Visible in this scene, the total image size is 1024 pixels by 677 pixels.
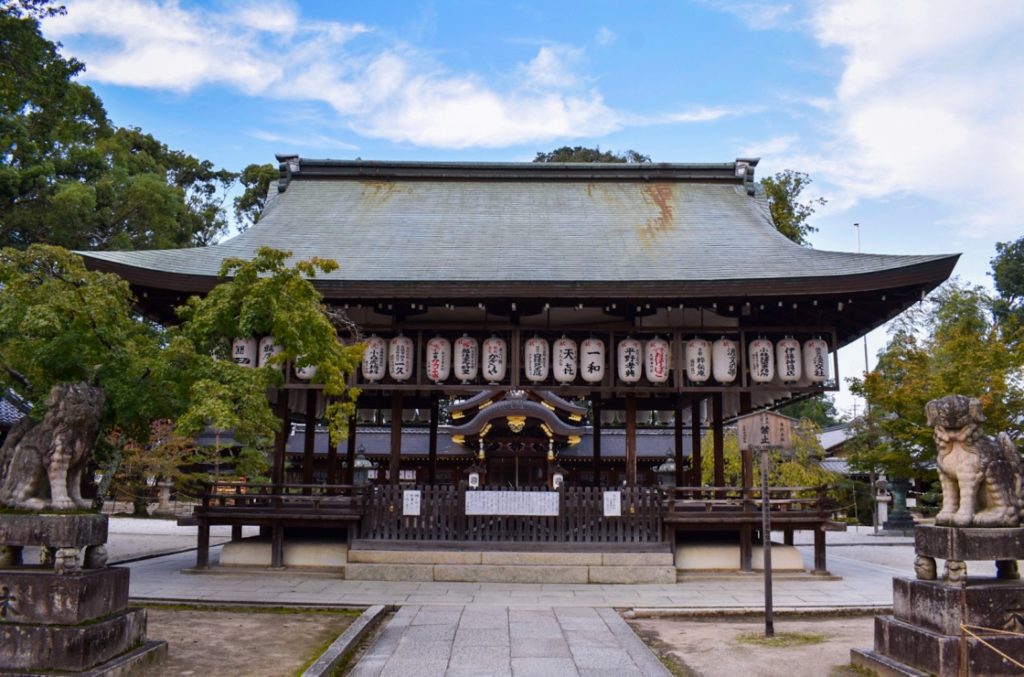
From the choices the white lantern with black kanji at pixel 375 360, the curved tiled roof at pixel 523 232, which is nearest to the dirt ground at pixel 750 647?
the curved tiled roof at pixel 523 232

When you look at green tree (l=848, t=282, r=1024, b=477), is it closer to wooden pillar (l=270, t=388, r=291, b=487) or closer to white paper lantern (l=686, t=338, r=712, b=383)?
white paper lantern (l=686, t=338, r=712, b=383)

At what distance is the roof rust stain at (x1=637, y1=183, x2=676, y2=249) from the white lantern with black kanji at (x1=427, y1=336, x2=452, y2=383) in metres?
4.91

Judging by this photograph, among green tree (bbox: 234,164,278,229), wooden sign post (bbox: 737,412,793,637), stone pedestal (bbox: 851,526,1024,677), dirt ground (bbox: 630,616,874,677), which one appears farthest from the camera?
green tree (bbox: 234,164,278,229)

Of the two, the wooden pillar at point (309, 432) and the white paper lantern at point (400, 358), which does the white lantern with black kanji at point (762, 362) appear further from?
the wooden pillar at point (309, 432)

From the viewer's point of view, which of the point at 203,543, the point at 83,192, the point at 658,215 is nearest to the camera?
the point at 203,543

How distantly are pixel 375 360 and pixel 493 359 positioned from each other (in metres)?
2.20

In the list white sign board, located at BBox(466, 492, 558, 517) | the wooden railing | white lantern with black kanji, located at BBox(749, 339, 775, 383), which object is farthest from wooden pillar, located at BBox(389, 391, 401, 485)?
white lantern with black kanji, located at BBox(749, 339, 775, 383)

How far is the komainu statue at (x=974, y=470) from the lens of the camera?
6410mm

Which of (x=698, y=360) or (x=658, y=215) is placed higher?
(x=658, y=215)

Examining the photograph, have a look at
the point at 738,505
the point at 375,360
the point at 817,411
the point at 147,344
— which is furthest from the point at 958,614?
the point at 817,411

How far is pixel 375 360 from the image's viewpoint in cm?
1365

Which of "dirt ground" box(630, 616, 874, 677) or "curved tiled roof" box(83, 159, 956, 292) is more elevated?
"curved tiled roof" box(83, 159, 956, 292)

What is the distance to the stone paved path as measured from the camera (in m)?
6.83

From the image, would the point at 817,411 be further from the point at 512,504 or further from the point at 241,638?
the point at 241,638
